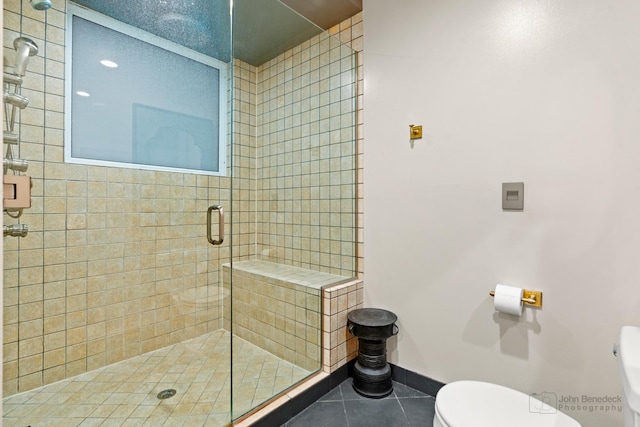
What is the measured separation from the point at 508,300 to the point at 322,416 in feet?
3.60

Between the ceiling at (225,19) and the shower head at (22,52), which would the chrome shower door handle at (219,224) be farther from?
the shower head at (22,52)

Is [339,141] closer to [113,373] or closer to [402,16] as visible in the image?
[402,16]

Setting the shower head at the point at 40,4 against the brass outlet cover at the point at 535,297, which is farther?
the shower head at the point at 40,4

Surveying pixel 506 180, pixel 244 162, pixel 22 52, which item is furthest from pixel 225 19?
pixel 506 180

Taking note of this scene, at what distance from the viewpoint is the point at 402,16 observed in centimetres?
193

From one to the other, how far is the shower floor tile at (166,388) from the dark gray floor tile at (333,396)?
0.16m

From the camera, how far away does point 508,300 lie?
1.47 metres

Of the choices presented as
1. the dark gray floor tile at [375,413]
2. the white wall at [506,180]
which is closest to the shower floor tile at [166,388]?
the dark gray floor tile at [375,413]

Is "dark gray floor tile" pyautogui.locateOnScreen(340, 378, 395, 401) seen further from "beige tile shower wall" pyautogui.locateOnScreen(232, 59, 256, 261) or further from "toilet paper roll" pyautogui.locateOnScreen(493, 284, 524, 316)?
"beige tile shower wall" pyautogui.locateOnScreen(232, 59, 256, 261)

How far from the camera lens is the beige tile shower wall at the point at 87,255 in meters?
1.75

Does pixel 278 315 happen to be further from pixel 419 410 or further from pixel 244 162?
pixel 244 162

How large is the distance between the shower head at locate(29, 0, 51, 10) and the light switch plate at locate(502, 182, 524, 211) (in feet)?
8.85

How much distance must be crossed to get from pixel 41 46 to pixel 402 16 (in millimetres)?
2085

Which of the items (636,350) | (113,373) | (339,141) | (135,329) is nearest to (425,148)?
(339,141)
